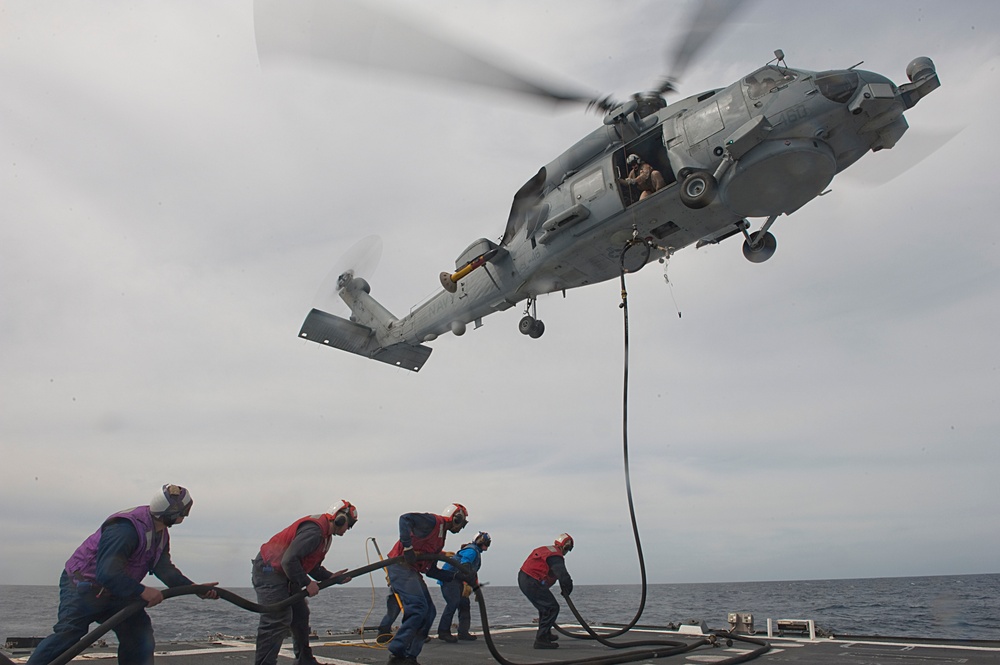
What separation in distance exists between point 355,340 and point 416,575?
31.7 ft

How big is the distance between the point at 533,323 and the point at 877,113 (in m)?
6.36

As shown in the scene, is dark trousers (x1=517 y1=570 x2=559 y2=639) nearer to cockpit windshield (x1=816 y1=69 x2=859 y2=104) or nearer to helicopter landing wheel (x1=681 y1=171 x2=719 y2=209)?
helicopter landing wheel (x1=681 y1=171 x2=719 y2=209)

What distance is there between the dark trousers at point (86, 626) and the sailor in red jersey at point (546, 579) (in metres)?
5.62

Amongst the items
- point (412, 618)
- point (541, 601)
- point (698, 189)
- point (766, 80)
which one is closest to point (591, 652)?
point (541, 601)

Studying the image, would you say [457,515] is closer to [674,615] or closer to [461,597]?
[461,597]

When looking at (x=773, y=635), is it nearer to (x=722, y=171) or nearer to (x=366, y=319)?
(x=722, y=171)

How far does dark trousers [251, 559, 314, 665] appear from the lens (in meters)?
6.00

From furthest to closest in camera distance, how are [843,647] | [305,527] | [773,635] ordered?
1. [773,635]
2. [843,647]
3. [305,527]

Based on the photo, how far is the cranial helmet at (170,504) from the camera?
5.39 metres

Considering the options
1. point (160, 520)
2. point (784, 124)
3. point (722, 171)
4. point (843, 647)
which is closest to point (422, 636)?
point (160, 520)

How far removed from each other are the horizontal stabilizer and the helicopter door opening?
7.19 m

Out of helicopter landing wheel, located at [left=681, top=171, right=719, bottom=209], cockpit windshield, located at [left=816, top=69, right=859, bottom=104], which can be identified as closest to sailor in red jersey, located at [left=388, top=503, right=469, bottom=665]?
helicopter landing wheel, located at [left=681, top=171, right=719, bottom=209]

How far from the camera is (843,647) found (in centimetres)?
928

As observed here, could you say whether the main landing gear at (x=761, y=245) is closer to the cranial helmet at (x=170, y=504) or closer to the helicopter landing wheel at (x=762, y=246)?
the helicopter landing wheel at (x=762, y=246)
